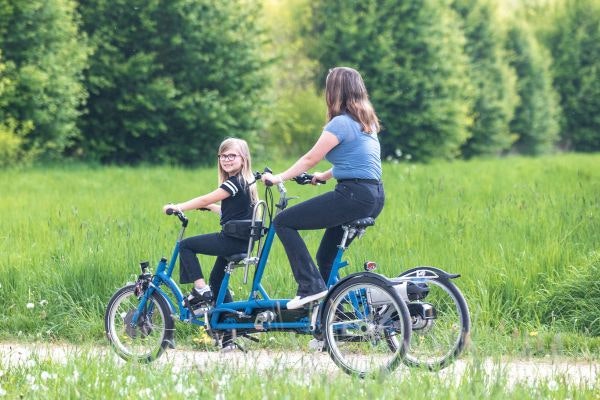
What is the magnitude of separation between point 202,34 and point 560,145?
30.3 m

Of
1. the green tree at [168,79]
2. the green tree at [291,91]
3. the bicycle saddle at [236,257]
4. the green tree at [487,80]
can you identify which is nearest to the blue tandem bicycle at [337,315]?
the bicycle saddle at [236,257]

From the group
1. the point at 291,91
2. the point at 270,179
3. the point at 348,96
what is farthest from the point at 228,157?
the point at 291,91

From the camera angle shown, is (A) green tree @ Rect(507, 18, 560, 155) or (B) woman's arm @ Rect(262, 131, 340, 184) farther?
(A) green tree @ Rect(507, 18, 560, 155)

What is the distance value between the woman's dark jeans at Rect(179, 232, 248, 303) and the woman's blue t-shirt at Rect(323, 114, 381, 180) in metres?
0.89

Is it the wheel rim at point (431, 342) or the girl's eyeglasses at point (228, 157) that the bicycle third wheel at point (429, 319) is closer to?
the wheel rim at point (431, 342)

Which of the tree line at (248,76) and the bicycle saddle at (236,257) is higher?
the tree line at (248,76)

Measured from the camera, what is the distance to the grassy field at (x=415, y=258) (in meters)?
7.45

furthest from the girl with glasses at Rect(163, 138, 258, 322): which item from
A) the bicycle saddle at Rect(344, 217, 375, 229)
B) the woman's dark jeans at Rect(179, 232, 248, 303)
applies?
the bicycle saddle at Rect(344, 217, 375, 229)

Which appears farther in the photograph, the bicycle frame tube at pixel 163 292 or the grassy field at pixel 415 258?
the grassy field at pixel 415 258

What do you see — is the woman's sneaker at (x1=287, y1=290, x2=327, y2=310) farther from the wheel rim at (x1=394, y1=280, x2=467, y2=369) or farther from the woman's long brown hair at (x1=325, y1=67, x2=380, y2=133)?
the woman's long brown hair at (x1=325, y1=67, x2=380, y2=133)

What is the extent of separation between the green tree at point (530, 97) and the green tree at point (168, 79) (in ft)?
68.2

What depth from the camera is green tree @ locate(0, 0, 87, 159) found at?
20719 millimetres

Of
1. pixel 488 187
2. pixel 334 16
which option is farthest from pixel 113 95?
pixel 488 187

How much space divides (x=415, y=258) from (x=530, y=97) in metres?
37.3
